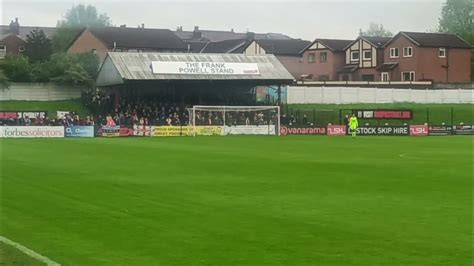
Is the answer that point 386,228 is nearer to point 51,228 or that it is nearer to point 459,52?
point 51,228

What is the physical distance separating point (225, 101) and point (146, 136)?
1779 cm

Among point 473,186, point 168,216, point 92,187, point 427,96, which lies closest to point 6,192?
point 92,187

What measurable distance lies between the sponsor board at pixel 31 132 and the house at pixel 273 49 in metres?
54.6

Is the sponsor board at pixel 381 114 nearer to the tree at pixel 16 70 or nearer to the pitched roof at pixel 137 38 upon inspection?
the tree at pixel 16 70

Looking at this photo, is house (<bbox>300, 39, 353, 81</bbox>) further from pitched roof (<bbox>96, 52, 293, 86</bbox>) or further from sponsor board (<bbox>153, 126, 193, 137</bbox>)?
sponsor board (<bbox>153, 126, 193, 137</bbox>)

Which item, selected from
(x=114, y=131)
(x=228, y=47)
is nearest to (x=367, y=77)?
(x=228, y=47)

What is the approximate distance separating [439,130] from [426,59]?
103 ft

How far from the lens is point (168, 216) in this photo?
16.7m

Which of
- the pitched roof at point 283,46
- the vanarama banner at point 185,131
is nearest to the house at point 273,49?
the pitched roof at point 283,46

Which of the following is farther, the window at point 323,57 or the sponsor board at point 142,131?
the window at point 323,57

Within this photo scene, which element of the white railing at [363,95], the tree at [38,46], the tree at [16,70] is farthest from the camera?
the tree at [38,46]

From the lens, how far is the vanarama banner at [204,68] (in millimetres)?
78438

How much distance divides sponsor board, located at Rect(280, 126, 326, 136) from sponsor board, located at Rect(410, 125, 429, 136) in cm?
771

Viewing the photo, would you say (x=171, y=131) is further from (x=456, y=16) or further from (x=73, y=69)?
(x=456, y=16)
